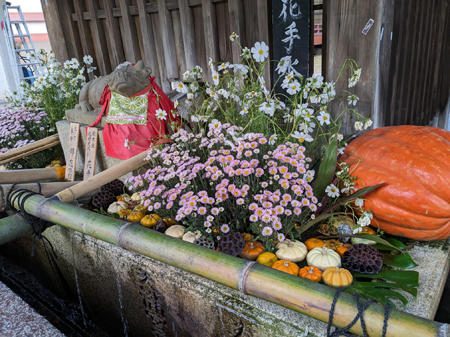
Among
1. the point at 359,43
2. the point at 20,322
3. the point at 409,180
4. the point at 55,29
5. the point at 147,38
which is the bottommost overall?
the point at 20,322

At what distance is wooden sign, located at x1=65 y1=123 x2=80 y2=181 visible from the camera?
131 inches

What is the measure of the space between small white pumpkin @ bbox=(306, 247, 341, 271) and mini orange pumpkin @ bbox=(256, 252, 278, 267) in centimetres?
18

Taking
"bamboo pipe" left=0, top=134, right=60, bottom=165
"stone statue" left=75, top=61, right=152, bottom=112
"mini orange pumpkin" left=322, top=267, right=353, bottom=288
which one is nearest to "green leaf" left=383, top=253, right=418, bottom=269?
"mini orange pumpkin" left=322, top=267, right=353, bottom=288

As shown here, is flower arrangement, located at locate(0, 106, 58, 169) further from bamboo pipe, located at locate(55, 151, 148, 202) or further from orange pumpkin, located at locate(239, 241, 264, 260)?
orange pumpkin, located at locate(239, 241, 264, 260)

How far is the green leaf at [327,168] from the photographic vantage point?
196 centimetres

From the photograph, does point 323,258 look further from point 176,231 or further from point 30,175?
point 30,175

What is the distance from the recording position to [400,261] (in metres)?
1.73

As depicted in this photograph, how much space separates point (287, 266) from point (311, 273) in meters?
0.12

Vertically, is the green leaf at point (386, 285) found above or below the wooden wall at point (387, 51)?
below

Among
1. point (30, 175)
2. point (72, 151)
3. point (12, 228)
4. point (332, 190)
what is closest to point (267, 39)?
point (332, 190)

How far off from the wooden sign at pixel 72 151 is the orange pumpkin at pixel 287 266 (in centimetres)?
249

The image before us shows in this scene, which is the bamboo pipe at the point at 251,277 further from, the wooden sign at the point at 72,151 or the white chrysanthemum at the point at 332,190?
the wooden sign at the point at 72,151

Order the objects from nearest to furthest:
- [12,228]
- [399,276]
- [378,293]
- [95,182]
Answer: [378,293]
[399,276]
[12,228]
[95,182]

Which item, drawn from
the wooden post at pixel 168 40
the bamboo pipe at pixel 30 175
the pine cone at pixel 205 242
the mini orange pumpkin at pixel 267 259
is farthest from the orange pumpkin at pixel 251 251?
the wooden post at pixel 168 40
